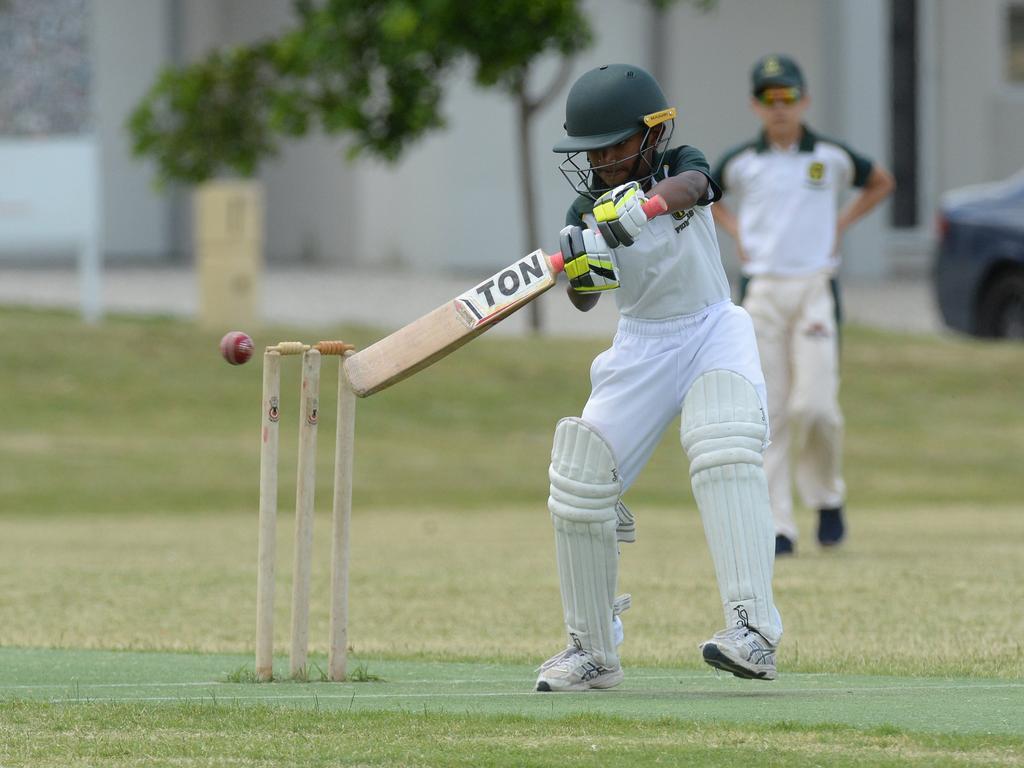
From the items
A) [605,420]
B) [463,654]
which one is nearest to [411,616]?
[463,654]

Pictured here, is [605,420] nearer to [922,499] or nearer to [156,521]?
[156,521]

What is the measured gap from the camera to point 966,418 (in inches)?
613

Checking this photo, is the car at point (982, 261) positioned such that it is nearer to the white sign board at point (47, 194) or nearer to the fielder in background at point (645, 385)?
the white sign board at point (47, 194)

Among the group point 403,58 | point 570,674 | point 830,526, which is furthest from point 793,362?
point 403,58

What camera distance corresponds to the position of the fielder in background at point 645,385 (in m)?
5.30

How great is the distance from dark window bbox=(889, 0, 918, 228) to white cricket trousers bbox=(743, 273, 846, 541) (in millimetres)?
16723

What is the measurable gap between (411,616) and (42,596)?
5.05 ft

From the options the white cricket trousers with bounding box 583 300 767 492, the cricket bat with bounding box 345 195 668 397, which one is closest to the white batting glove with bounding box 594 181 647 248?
the cricket bat with bounding box 345 195 668 397

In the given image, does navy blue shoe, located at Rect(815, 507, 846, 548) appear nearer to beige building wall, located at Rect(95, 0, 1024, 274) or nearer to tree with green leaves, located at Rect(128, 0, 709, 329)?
tree with green leaves, located at Rect(128, 0, 709, 329)

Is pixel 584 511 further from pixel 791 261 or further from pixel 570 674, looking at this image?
pixel 791 261

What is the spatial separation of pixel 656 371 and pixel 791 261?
405 centimetres

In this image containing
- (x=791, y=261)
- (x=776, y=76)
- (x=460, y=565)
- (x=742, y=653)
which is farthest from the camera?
(x=460, y=565)

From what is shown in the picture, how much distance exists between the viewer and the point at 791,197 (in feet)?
31.1

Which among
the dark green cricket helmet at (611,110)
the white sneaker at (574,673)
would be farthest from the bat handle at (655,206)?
the white sneaker at (574,673)
